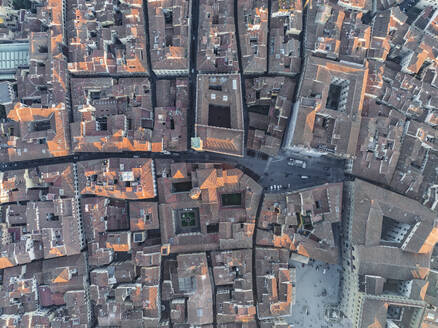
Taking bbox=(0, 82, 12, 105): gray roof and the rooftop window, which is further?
the rooftop window

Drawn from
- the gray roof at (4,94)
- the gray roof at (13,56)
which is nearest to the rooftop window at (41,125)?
the gray roof at (4,94)

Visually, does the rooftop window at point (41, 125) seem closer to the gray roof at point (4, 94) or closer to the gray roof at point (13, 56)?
the gray roof at point (4, 94)

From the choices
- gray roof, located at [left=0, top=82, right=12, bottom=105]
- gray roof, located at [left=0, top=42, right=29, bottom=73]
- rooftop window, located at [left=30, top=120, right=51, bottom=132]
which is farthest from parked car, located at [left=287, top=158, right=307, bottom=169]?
gray roof, located at [left=0, top=42, right=29, bottom=73]

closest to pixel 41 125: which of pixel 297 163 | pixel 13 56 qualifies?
pixel 13 56

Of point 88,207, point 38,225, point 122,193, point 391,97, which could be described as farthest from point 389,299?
point 38,225

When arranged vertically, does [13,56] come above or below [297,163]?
above

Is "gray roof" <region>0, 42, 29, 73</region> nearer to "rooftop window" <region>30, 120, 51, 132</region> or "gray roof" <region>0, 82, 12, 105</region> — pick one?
"gray roof" <region>0, 82, 12, 105</region>

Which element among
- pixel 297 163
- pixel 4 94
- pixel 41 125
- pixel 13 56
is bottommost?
pixel 297 163

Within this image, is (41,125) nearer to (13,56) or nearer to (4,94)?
(4,94)

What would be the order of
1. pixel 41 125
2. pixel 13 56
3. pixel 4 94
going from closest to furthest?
pixel 4 94 → pixel 41 125 → pixel 13 56

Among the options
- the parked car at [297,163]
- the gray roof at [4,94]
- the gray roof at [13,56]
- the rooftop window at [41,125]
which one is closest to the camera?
the gray roof at [4,94]

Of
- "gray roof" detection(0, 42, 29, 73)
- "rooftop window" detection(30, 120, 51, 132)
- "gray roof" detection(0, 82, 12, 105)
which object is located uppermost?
"gray roof" detection(0, 42, 29, 73)
